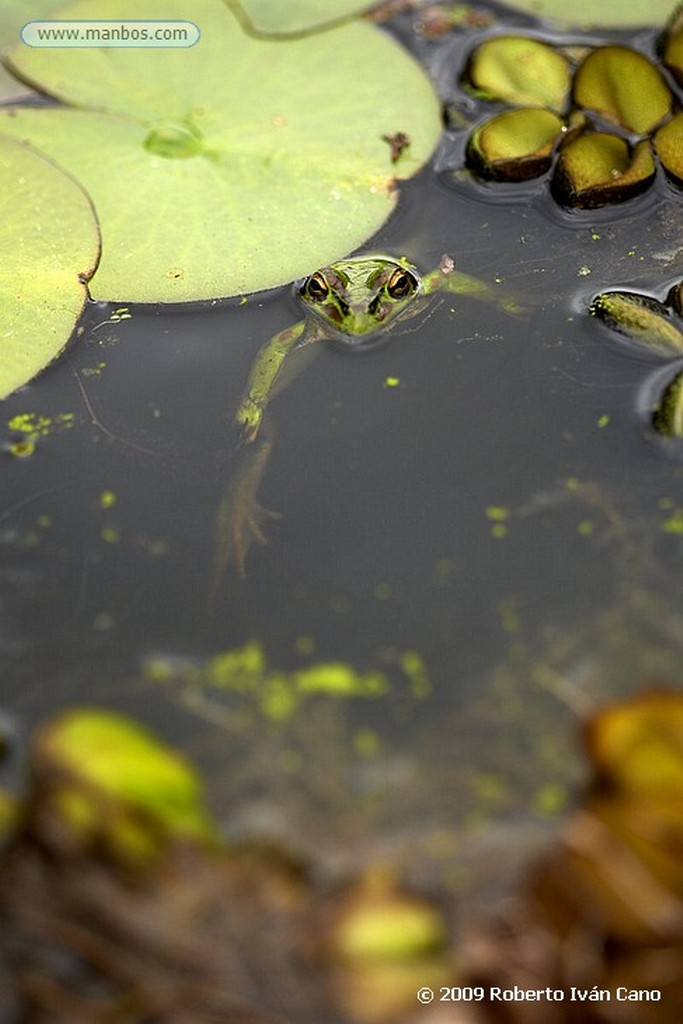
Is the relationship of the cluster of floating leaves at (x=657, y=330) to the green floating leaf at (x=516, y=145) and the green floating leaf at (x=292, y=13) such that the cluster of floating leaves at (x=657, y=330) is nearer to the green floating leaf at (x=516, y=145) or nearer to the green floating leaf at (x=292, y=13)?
the green floating leaf at (x=516, y=145)

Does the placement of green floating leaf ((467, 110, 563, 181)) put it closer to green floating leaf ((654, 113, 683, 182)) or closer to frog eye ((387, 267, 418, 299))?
green floating leaf ((654, 113, 683, 182))

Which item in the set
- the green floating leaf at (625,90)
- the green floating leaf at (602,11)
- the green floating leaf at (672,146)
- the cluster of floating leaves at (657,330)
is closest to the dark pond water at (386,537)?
the cluster of floating leaves at (657,330)

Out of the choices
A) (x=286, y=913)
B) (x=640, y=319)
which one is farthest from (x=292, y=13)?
(x=286, y=913)

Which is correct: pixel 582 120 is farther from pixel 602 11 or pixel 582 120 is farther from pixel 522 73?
pixel 602 11

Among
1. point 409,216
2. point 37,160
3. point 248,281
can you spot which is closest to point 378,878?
point 248,281

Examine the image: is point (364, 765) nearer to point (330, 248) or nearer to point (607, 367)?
point (607, 367)
